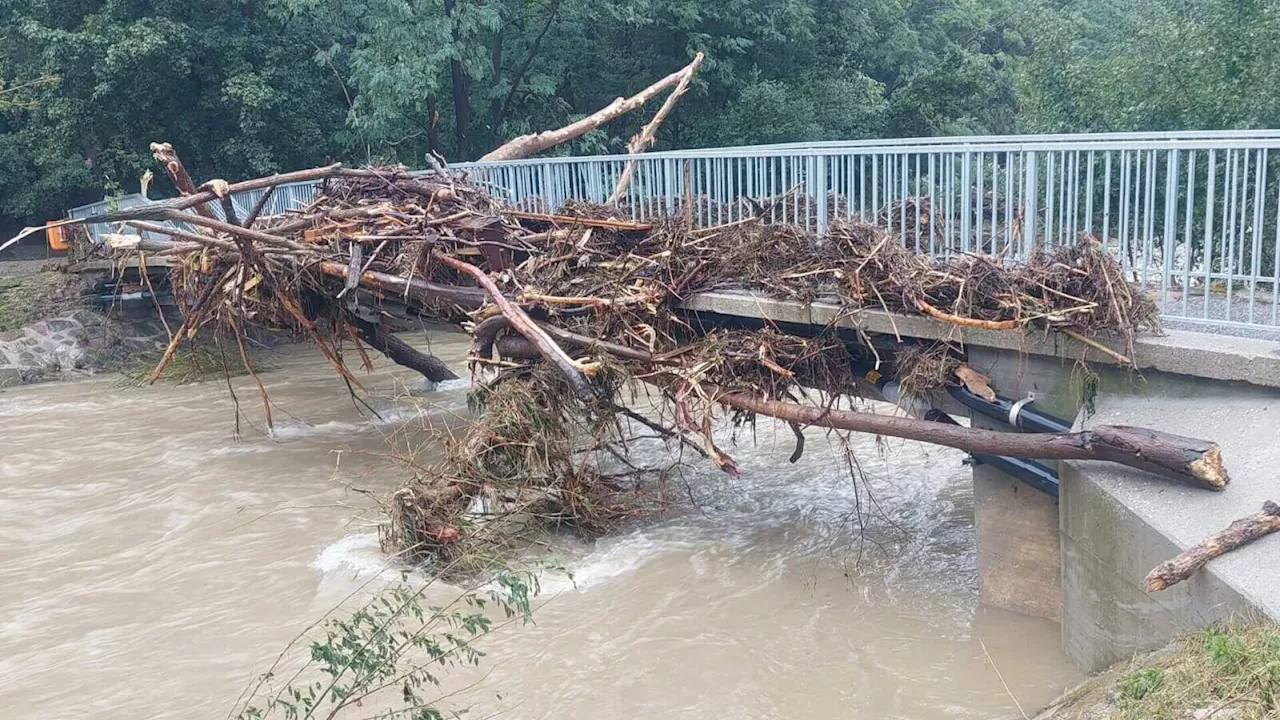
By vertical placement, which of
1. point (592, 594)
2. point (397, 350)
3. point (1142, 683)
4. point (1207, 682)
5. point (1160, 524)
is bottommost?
point (592, 594)

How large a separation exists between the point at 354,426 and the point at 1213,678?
11554mm

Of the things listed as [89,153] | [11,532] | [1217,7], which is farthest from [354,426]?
[89,153]

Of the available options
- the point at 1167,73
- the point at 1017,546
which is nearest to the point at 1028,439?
the point at 1017,546

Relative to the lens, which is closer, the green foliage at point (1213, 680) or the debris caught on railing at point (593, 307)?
the green foliage at point (1213, 680)

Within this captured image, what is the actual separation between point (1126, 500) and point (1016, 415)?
3.64 ft

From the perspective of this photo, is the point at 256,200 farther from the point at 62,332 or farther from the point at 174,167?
the point at 174,167

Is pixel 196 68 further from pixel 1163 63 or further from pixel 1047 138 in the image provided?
pixel 1047 138

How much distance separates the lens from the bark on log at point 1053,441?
197 inches

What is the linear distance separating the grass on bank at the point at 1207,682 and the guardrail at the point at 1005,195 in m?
2.10

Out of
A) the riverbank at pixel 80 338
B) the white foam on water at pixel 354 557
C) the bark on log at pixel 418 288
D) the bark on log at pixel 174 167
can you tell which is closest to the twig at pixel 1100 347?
the bark on log at pixel 418 288

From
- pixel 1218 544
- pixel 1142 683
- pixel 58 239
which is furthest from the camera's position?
pixel 58 239

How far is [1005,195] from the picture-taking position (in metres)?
7.11

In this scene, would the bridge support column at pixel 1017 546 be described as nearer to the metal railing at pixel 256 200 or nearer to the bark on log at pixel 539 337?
the bark on log at pixel 539 337

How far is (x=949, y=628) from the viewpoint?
275 inches
